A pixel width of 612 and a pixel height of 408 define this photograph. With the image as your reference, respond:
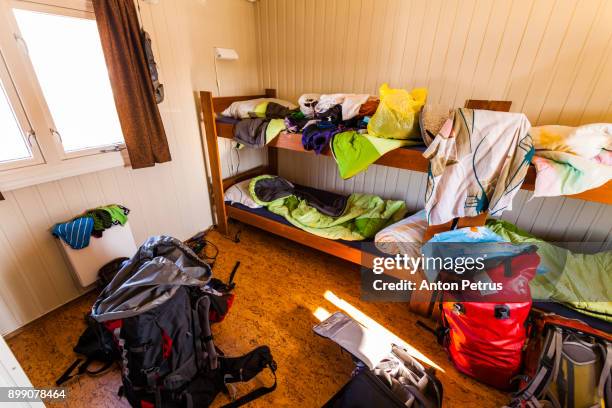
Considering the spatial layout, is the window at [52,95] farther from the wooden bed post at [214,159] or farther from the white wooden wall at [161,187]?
the wooden bed post at [214,159]

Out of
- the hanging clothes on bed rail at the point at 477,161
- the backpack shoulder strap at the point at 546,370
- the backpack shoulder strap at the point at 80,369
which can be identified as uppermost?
the hanging clothes on bed rail at the point at 477,161

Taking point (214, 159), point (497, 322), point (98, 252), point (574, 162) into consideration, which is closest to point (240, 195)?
point (214, 159)

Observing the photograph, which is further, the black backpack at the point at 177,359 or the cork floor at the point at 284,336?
the cork floor at the point at 284,336

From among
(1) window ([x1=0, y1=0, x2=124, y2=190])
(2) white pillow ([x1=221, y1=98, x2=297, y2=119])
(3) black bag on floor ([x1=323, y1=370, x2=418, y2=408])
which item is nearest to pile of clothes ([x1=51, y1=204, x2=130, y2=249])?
(1) window ([x1=0, y1=0, x2=124, y2=190])

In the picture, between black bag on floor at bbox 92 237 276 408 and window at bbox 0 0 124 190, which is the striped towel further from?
black bag on floor at bbox 92 237 276 408

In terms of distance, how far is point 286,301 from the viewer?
1808 millimetres

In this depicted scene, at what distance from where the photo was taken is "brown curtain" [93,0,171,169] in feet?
5.02

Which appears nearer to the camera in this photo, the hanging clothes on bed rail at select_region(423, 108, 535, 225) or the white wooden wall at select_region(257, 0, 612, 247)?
the hanging clothes on bed rail at select_region(423, 108, 535, 225)

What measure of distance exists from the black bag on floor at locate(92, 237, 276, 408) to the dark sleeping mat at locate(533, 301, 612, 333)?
142cm

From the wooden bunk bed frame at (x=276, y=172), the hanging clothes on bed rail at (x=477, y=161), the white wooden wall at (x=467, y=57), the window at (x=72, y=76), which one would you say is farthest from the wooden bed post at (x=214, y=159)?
the hanging clothes on bed rail at (x=477, y=161)

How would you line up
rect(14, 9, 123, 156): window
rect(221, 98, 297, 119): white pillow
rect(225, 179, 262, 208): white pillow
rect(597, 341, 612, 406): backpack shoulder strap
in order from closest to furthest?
rect(597, 341, 612, 406): backpack shoulder strap → rect(14, 9, 123, 156): window → rect(221, 98, 297, 119): white pillow → rect(225, 179, 262, 208): white pillow

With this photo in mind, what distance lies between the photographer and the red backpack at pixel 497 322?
3.92 ft

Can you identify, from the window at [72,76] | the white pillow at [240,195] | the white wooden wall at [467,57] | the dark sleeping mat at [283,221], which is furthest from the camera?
the white pillow at [240,195]

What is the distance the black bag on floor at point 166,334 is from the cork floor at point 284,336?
0.12 m
